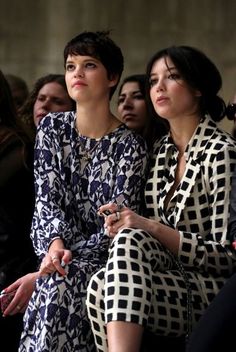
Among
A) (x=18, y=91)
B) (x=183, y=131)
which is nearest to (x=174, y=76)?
(x=183, y=131)

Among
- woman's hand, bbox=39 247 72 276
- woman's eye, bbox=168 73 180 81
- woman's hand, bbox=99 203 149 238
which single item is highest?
woman's eye, bbox=168 73 180 81

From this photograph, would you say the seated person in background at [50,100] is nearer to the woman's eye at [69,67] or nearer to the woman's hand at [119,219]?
the woman's eye at [69,67]

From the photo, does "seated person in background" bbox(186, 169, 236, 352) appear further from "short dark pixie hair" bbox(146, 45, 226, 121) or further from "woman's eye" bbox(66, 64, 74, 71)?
"woman's eye" bbox(66, 64, 74, 71)

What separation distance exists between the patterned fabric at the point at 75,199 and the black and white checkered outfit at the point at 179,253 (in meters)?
0.10

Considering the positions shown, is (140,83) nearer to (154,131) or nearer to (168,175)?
(154,131)

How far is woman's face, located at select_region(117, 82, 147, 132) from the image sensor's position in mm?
4004

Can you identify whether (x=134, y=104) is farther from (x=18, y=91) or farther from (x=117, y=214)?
(x=117, y=214)

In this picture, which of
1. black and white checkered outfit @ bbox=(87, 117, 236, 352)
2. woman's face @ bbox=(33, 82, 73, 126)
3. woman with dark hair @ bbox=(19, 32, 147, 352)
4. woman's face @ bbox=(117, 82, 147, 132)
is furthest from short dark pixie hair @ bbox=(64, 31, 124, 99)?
woman's face @ bbox=(33, 82, 73, 126)

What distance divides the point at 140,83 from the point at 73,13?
261 centimetres

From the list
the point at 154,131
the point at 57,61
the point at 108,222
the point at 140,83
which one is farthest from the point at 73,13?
the point at 108,222

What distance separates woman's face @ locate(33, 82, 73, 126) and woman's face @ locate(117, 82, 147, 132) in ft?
0.80

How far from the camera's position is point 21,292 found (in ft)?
10.6

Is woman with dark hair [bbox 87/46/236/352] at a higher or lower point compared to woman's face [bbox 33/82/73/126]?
lower

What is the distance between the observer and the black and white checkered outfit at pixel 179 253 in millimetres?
2822
